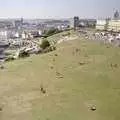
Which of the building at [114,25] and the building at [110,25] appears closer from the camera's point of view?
the building at [114,25]

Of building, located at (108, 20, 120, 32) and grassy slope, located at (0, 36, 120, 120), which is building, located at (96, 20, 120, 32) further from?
grassy slope, located at (0, 36, 120, 120)

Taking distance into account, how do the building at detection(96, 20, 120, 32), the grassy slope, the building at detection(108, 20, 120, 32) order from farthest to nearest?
the building at detection(96, 20, 120, 32), the building at detection(108, 20, 120, 32), the grassy slope

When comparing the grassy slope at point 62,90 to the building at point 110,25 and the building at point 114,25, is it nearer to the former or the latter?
the building at point 110,25

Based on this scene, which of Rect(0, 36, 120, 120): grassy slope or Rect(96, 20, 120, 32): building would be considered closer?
Rect(0, 36, 120, 120): grassy slope

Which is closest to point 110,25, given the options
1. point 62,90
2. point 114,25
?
point 114,25

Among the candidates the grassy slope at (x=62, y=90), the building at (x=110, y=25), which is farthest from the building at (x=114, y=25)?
the grassy slope at (x=62, y=90)

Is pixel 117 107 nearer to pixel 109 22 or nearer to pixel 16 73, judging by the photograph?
pixel 16 73

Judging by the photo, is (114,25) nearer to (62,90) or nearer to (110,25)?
(110,25)

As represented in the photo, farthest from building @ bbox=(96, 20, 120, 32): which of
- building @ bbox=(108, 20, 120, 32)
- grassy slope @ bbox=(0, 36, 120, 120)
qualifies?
grassy slope @ bbox=(0, 36, 120, 120)
